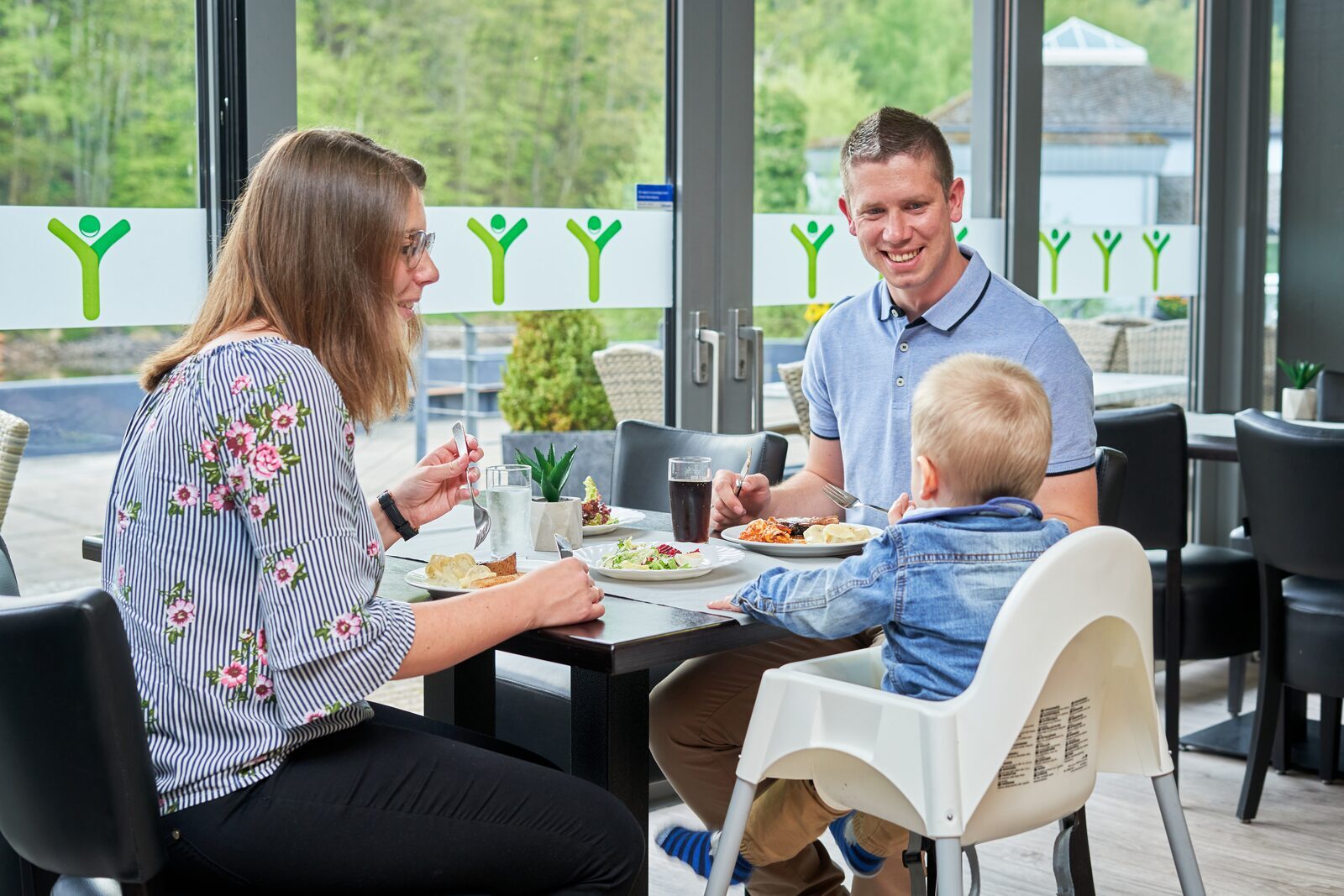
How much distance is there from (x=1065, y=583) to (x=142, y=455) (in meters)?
1.05

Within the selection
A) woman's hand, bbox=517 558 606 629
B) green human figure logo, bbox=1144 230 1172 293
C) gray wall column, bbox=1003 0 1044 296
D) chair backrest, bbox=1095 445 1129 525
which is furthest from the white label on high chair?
green human figure logo, bbox=1144 230 1172 293

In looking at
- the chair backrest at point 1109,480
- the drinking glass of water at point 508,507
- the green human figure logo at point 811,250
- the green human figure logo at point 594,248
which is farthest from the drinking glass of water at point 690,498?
the green human figure logo at point 811,250

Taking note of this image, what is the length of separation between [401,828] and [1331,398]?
3.88 m

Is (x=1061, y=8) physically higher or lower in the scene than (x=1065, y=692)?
higher

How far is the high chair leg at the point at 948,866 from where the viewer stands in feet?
5.34

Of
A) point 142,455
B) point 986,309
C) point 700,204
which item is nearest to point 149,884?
point 142,455

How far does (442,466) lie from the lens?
2.12 metres

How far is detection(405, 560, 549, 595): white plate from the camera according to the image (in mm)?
1869

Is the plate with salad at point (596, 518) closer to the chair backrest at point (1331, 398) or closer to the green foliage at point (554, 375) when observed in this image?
the green foliage at point (554, 375)

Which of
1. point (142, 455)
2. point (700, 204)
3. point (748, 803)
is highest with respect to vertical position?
point (700, 204)

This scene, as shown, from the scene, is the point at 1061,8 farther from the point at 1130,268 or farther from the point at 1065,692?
the point at 1065,692

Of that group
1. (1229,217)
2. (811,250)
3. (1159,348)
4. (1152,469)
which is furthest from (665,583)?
(1229,217)

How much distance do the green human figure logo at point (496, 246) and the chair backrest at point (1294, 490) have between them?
1.76m

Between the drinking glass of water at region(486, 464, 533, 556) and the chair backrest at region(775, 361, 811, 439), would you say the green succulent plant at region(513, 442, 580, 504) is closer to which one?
the drinking glass of water at region(486, 464, 533, 556)
